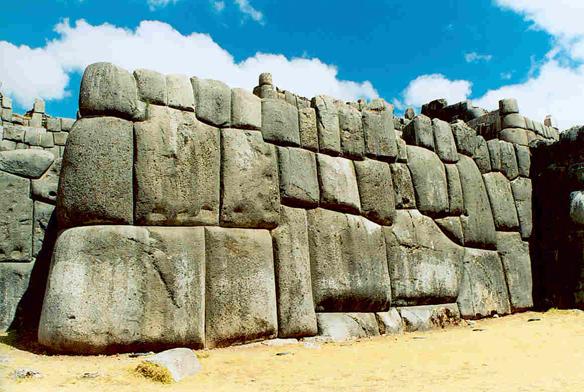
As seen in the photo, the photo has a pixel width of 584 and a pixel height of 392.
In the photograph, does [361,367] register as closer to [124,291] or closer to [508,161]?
[124,291]

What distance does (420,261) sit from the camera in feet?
22.4

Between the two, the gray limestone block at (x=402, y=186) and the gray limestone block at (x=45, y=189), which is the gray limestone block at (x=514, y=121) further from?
the gray limestone block at (x=45, y=189)

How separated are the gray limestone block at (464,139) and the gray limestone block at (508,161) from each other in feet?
2.22

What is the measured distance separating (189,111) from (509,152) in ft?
18.6

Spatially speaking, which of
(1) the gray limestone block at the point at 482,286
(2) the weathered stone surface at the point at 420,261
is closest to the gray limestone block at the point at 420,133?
(2) the weathered stone surface at the point at 420,261

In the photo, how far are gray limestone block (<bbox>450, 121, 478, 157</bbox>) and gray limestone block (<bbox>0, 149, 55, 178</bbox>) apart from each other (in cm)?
556

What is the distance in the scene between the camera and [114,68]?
16.3ft

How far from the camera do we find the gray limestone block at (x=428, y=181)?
7172 millimetres

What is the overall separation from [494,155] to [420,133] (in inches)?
66.3

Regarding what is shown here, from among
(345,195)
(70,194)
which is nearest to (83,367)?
(70,194)

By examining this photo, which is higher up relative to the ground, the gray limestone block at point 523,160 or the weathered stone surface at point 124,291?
the gray limestone block at point 523,160

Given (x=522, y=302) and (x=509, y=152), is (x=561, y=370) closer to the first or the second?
(x=522, y=302)

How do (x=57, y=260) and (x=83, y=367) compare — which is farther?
(x=57, y=260)

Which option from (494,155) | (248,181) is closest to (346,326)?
(248,181)
